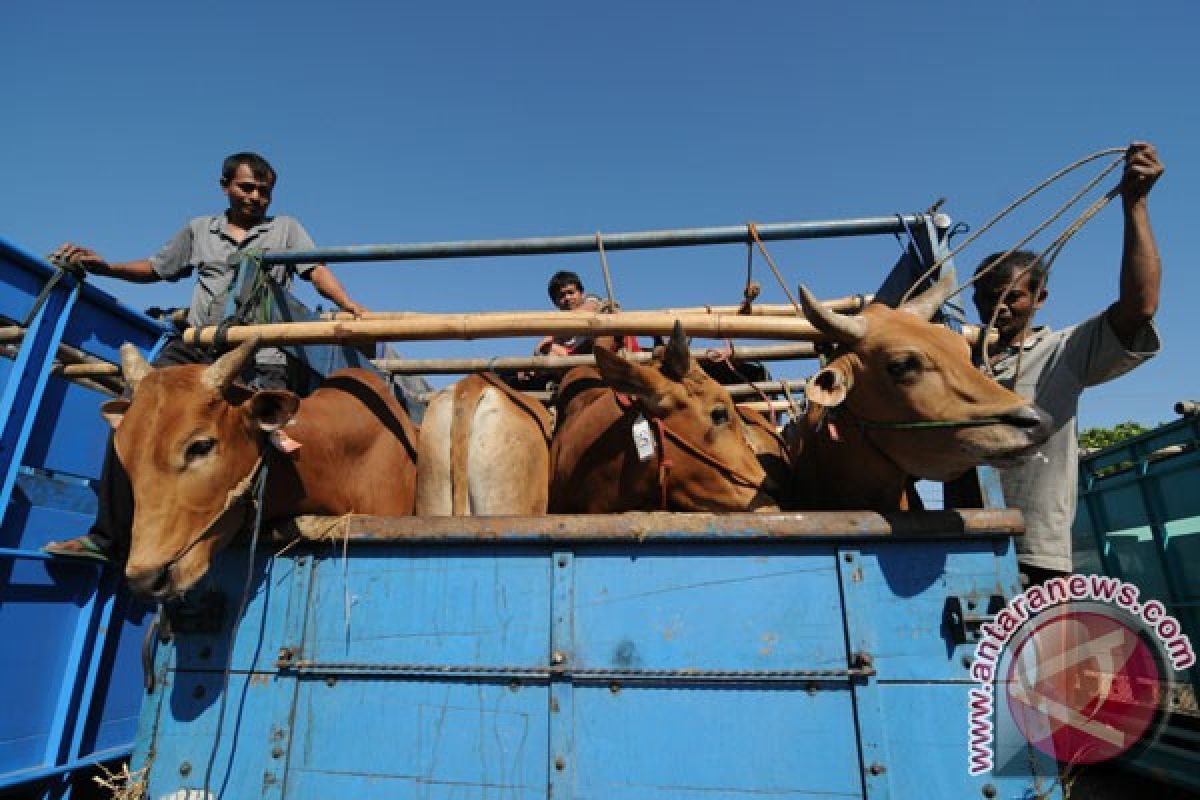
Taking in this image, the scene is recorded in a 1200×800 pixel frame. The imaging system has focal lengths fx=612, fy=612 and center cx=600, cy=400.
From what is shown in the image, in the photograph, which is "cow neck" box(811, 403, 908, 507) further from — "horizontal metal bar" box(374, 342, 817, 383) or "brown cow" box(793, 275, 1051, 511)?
"horizontal metal bar" box(374, 342, 817, 383)

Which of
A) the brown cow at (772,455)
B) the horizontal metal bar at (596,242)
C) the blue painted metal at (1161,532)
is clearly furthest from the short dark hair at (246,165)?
the blue painted metal at (1161,532)

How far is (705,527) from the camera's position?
A: 2480 millimetres

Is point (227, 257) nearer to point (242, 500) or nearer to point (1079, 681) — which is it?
point (242, 500)

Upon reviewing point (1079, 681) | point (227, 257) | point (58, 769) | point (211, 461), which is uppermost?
point (227, 257)

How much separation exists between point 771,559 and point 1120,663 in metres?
1.88

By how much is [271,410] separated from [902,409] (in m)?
2.96

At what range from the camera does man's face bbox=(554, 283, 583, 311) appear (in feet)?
21.4

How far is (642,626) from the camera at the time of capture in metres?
2.42

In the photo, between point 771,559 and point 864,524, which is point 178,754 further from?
point 864,524

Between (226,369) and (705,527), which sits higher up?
(226,369)

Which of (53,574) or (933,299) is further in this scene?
(53,574)

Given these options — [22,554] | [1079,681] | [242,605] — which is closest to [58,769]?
[22,554]

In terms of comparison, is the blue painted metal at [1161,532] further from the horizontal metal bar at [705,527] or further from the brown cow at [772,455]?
the horizontal metal bar at [705,527]

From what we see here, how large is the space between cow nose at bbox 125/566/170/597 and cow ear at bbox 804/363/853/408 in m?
2.83
